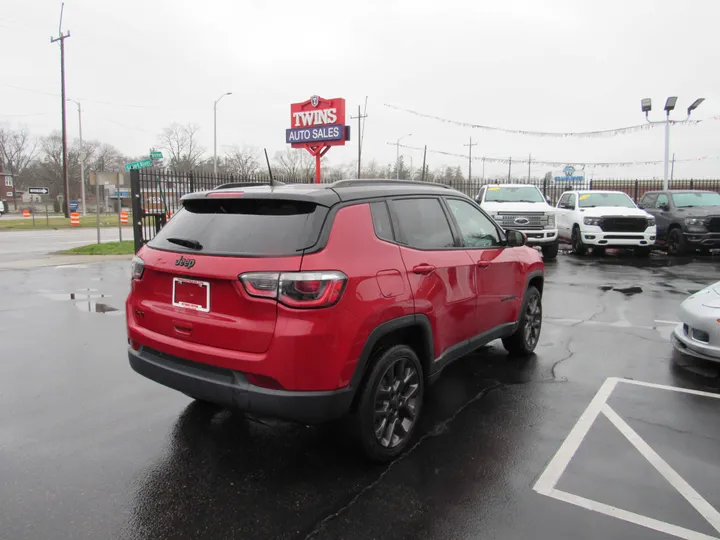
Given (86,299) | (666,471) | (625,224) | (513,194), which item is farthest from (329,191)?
(625,224)

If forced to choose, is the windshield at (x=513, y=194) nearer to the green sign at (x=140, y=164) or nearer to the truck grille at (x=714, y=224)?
the truck grille at (x=714, y=224)

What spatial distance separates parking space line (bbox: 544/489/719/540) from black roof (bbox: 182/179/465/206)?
213 centimetres

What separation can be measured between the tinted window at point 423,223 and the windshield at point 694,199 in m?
15.0

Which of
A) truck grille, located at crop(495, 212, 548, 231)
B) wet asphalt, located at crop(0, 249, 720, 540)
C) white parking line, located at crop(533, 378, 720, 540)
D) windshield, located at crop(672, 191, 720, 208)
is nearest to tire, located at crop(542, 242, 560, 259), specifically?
truck grille, located at crop(495, 212, 548, 231)

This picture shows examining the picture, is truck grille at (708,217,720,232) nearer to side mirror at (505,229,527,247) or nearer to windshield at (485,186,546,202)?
windshield at (485,186,546,202)

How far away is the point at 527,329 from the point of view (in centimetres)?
559

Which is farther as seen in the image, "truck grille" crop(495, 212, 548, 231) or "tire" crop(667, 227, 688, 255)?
"tire" crop(667, 227, 688, 255)

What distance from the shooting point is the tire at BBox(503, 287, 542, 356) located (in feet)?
17.8

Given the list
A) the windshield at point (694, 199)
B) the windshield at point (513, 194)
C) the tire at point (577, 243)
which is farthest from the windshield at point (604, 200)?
the windshield at point (513, 194)

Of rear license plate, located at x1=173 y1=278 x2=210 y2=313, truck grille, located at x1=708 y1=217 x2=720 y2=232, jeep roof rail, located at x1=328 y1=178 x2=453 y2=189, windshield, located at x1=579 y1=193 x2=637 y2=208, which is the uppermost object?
windshield, located at x1=579 y1=193 x2=637 y2=208

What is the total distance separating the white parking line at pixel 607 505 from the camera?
2.75m

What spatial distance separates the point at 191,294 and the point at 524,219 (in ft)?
40.4

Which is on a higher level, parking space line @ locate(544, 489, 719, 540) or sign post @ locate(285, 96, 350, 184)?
sign post @ locate(285, 96, 350, 184)

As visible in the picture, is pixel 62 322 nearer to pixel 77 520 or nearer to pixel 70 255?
pixel 77 520
